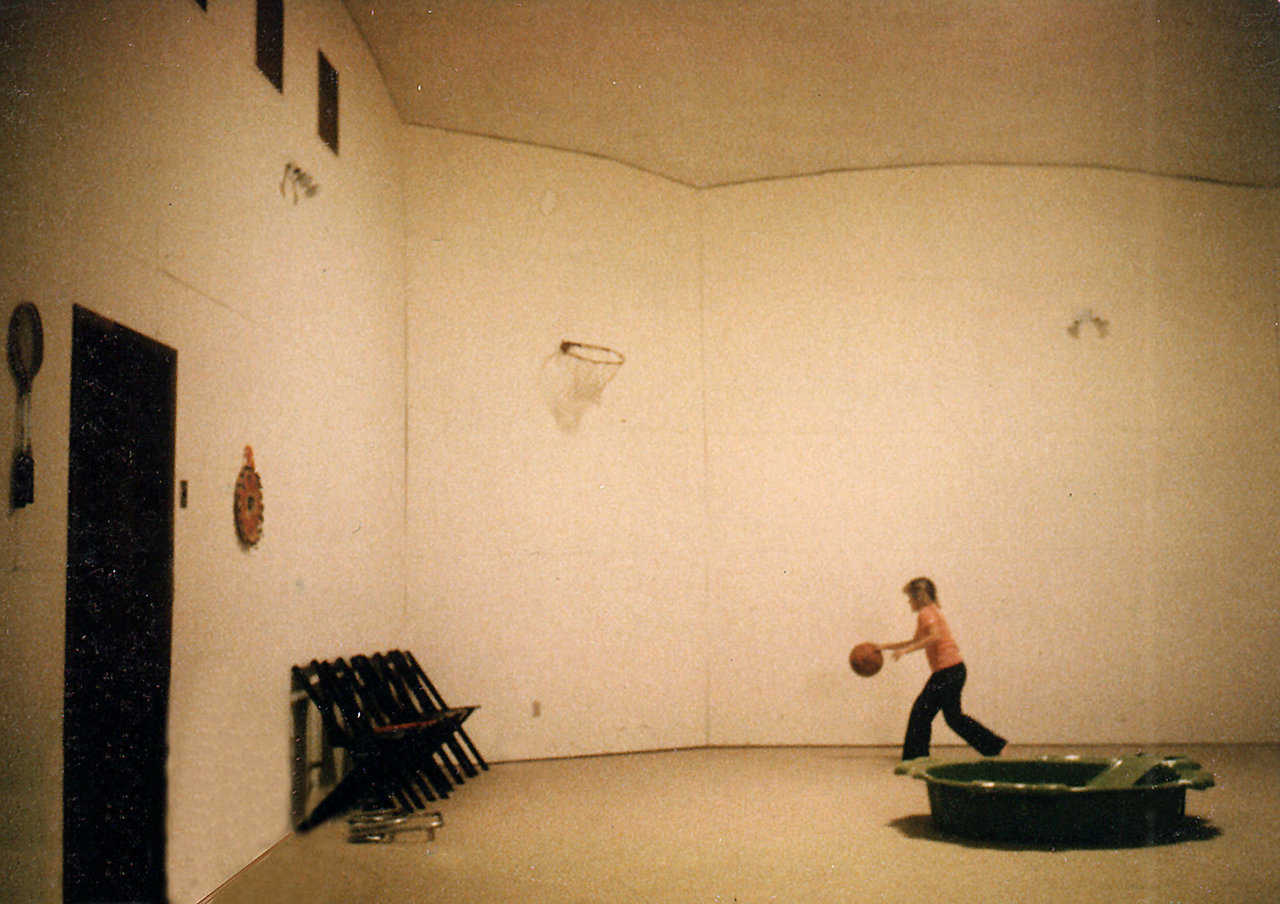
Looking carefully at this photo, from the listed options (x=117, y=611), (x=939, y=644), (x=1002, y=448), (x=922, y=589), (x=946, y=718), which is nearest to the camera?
(x=117, y=611)

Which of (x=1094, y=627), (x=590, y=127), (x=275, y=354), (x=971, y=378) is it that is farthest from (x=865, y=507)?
(x=275, y=354)

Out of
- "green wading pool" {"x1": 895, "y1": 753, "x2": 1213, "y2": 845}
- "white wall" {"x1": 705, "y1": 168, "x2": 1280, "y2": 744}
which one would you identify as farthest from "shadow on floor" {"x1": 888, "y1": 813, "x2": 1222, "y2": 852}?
"white wall" {"x1": 705, "y1": 168, "x2": 1280, "y2": 744}

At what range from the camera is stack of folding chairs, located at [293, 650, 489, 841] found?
6.16 m

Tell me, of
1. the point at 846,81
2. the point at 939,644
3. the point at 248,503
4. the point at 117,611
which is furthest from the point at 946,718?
the point at 117,611

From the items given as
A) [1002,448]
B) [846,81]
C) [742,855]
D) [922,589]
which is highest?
[846,81]

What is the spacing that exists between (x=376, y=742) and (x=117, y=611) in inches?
81.9

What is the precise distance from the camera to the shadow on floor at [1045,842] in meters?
5.45

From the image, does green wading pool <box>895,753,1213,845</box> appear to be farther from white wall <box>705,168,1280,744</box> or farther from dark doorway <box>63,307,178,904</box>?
dark doorway <box>63,307,178,904</box>

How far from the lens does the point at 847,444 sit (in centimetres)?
954

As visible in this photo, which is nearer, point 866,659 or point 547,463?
point 866,659

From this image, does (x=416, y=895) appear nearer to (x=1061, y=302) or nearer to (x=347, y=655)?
(x=347, y=655)

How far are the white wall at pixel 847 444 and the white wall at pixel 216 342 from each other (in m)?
1.02

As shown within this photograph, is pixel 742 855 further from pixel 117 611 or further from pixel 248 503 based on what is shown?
pixel 117 611

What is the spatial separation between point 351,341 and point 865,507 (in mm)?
4256
